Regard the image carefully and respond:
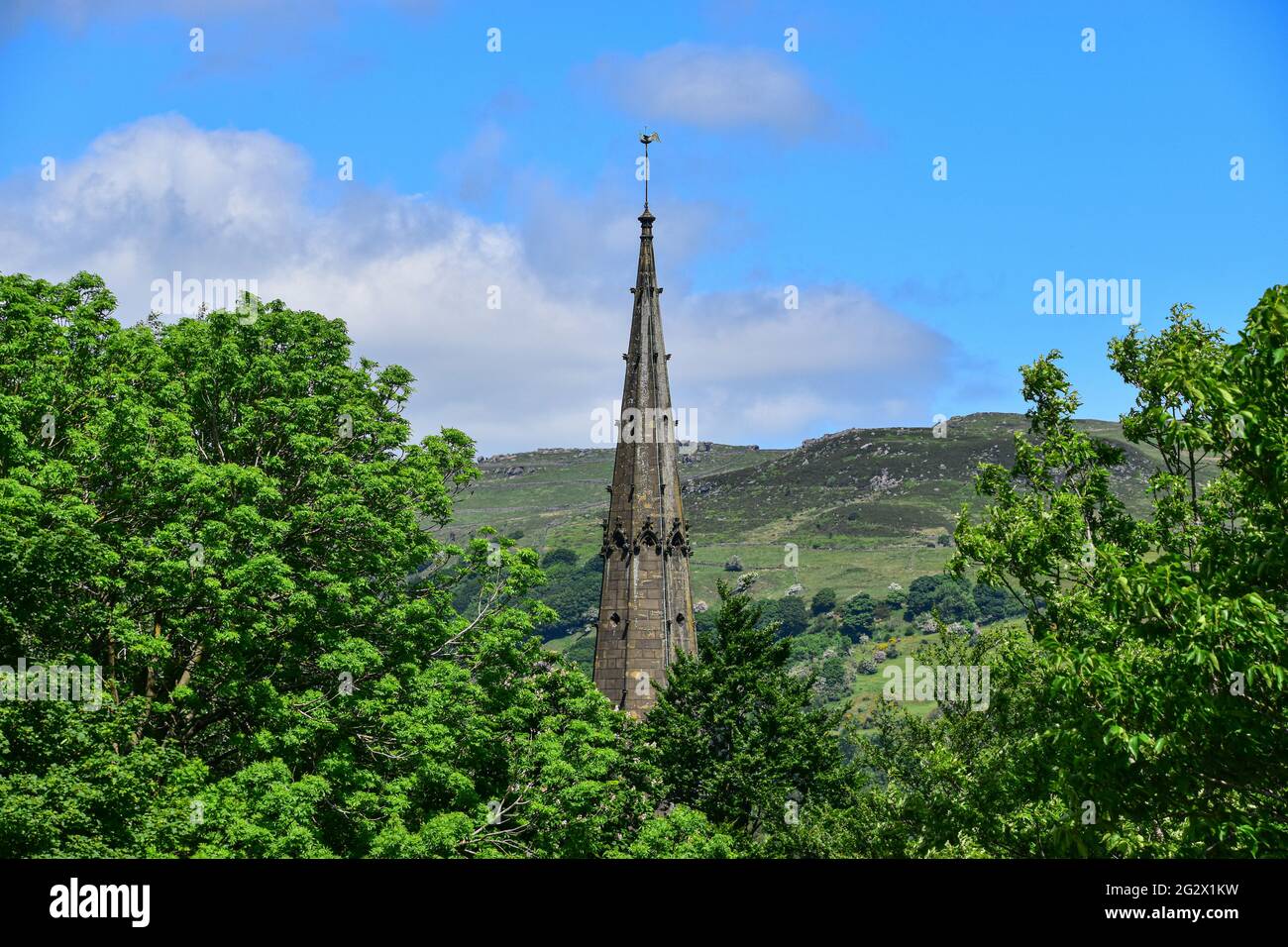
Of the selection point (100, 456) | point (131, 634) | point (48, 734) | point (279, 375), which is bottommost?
point (48, 734)

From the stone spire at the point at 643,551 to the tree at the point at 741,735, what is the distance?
1.13 metres

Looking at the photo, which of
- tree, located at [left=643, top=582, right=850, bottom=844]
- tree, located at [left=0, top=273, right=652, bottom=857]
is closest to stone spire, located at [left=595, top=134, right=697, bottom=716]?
tree, located at [left=643, top=582, right=850, bottom=844]

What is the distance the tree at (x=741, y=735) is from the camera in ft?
A: 126

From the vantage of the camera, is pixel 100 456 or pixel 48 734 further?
pixel 100 456

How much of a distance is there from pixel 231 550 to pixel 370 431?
261 inches

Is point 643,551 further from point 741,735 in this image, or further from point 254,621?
point 254,621

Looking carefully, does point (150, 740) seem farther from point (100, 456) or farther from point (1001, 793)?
point (1001, 793)

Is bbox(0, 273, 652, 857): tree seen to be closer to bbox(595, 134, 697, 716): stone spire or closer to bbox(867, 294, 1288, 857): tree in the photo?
bbox(595, 134, 697, 716): stone spire

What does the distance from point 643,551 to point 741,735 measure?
6.57 metres

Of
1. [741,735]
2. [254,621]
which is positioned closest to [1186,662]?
[254,621]

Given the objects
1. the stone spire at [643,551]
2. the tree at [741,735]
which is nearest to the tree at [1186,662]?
the tree at [741,735]
